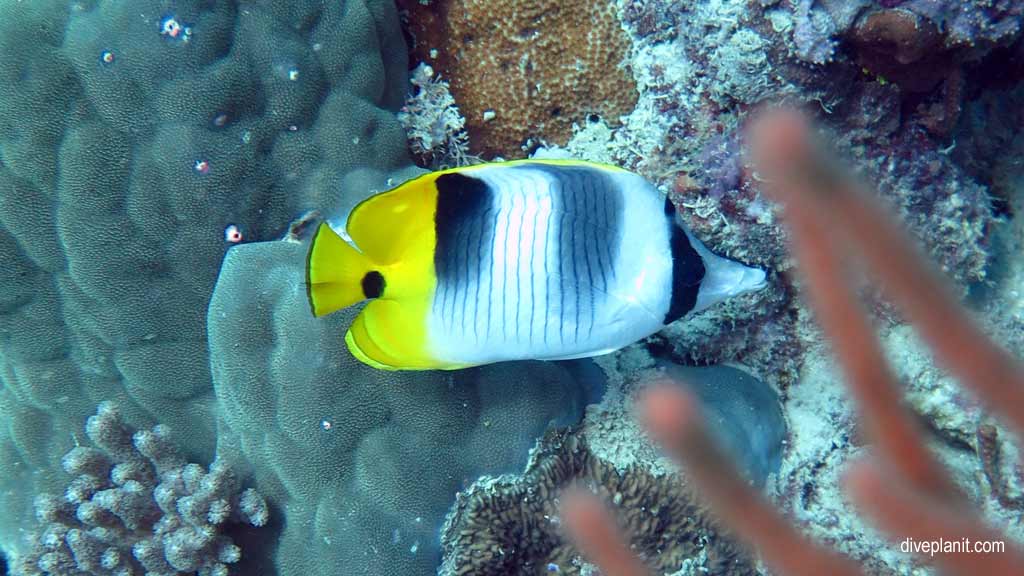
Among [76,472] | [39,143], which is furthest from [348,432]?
[39,143]

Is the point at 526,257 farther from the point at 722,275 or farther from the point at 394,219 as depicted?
the point at 722,275

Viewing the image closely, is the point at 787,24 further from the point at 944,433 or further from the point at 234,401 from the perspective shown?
the point at 234,401

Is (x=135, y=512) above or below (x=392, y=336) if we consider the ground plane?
below

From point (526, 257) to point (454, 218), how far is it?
9.9 inches

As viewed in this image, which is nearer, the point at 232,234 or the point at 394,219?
the point at 394,219

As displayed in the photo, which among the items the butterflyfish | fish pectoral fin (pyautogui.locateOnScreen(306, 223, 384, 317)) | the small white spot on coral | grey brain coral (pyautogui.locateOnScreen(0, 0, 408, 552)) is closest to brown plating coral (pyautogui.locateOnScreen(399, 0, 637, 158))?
grey brain coral (pyautogui.locateOnScreen(0, 0, 408, 552))

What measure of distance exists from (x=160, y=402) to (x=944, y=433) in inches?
Answer: 143

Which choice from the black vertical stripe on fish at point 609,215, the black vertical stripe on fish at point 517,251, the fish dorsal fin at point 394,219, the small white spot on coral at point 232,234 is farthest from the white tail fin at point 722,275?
the small white spot on coral at point 232,234

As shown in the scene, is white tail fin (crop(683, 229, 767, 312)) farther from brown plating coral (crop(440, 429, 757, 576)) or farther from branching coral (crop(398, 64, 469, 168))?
branching coral (crop(398, 64, 469, 168))

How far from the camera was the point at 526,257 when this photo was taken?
6.35 ft

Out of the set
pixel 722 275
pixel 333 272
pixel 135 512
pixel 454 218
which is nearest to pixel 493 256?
pixel 454 218

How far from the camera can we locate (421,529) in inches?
97.8

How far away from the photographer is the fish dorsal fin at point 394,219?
1920 millimetres

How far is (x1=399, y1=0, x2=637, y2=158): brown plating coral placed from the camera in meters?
3.08
